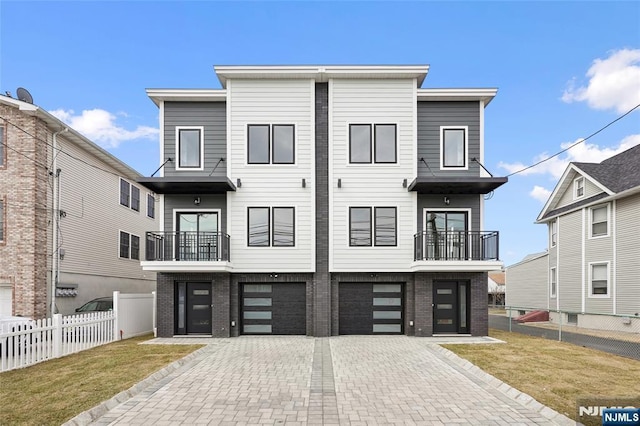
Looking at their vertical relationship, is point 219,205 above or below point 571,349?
above

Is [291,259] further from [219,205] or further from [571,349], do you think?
[571,349]

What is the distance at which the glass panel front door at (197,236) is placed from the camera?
1353 centimetres

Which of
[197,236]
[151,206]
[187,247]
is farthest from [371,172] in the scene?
[151,206]

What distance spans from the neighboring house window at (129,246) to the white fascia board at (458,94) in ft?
55.9

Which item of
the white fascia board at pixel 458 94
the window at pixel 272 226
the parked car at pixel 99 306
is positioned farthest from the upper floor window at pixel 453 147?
the parked car at pixel 99 306

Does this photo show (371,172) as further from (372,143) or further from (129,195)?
(129,195)

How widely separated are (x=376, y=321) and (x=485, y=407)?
7584 millimetres

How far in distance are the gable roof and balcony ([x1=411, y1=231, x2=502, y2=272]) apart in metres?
Result: 7.55

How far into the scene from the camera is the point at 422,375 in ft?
27.0

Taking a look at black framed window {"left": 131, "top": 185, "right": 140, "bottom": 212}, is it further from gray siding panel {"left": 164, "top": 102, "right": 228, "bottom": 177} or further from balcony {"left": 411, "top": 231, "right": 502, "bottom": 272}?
balcony {"left": 411, "top": 231, "right": 502, "bottom": 272}

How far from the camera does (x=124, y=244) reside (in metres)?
21.2

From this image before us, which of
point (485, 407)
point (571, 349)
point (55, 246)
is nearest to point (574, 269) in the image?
point (571, 349)

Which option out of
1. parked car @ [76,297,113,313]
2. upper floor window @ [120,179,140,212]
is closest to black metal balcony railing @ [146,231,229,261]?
parked car @ [76,297,113,313]

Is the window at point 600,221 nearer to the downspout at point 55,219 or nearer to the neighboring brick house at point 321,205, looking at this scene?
the neighboring brick house at point 321,205
